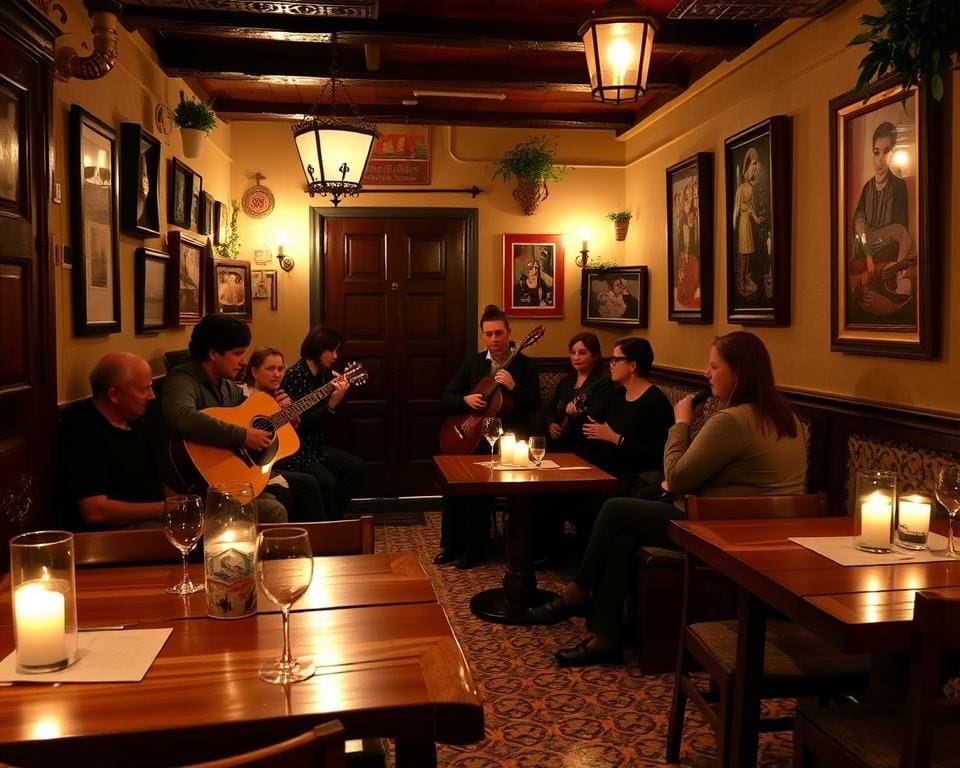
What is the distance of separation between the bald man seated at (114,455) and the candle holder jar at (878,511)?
232 centimetres

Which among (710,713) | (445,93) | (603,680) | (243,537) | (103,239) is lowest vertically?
(603,680)

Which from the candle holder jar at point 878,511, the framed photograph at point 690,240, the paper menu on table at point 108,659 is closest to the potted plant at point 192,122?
the framed photograph at point 690,240

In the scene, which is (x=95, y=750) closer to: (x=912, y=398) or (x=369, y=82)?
(x=912, y=398)

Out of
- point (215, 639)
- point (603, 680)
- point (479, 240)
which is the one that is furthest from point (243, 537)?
point (479, 240)

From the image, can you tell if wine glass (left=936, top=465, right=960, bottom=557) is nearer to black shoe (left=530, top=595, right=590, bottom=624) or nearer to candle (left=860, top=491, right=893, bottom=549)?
candle (left=860, top=491, right=893, bottom=549)

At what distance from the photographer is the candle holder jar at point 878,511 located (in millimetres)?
2242

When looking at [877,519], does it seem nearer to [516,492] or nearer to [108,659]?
[516,492]

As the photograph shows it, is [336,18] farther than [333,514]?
No

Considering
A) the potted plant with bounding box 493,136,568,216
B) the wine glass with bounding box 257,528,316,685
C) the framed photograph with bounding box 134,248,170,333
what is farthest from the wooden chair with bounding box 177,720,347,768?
the potted plant with bounding box 493,136,568,216

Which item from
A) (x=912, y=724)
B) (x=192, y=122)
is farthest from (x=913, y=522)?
(x=192, y=122)

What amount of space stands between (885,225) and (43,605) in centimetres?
320

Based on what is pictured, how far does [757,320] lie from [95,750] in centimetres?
385

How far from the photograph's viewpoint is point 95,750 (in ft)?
4.14

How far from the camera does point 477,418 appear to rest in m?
5.14
